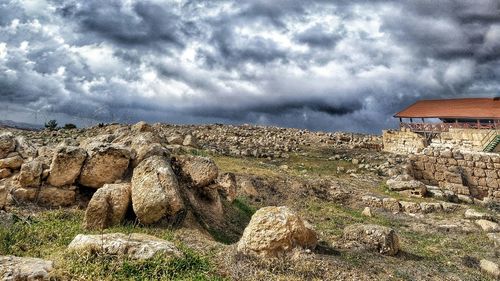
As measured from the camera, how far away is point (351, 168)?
111ft

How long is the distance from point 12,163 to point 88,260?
8.49m

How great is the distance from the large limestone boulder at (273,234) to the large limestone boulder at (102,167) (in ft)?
20.2

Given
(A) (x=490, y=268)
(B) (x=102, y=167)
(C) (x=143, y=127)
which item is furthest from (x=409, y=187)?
(B) (x=102, y=167)

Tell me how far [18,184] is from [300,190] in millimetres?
14178

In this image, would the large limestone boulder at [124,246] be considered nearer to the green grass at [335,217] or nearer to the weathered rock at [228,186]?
the green grass at [335,217]

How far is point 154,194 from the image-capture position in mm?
11070

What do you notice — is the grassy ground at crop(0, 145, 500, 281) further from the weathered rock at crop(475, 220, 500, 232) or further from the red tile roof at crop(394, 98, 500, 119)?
the red tile roof at crop(394, 98, 500, 119)

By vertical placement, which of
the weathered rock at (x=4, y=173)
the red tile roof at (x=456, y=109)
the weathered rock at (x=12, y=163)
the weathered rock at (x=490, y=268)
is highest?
the red tile roof at (x=456, y=109)

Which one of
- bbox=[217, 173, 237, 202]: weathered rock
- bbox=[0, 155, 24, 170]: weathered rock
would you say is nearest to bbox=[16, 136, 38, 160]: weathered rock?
bbox=[0, 155, 24, 170]: weathered rock

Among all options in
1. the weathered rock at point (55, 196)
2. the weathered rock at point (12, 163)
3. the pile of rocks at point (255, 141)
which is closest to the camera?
the weathered rock at point (55, 196)

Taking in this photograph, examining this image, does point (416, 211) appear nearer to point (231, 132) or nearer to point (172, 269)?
point (172, 269)

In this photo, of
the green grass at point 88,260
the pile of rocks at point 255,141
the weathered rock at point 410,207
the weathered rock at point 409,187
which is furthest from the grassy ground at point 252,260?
the pile of rocks at point 255,141

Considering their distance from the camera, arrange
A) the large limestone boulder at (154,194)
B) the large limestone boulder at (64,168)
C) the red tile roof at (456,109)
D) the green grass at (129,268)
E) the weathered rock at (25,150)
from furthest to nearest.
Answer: the red tile roof at (456,109)
the weathered rock at (25,150)
the large limestone boulder at (64,168)
the large limestone boulder at (154,194)
the green grass at (129,268)

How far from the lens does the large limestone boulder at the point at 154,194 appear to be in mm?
10812
